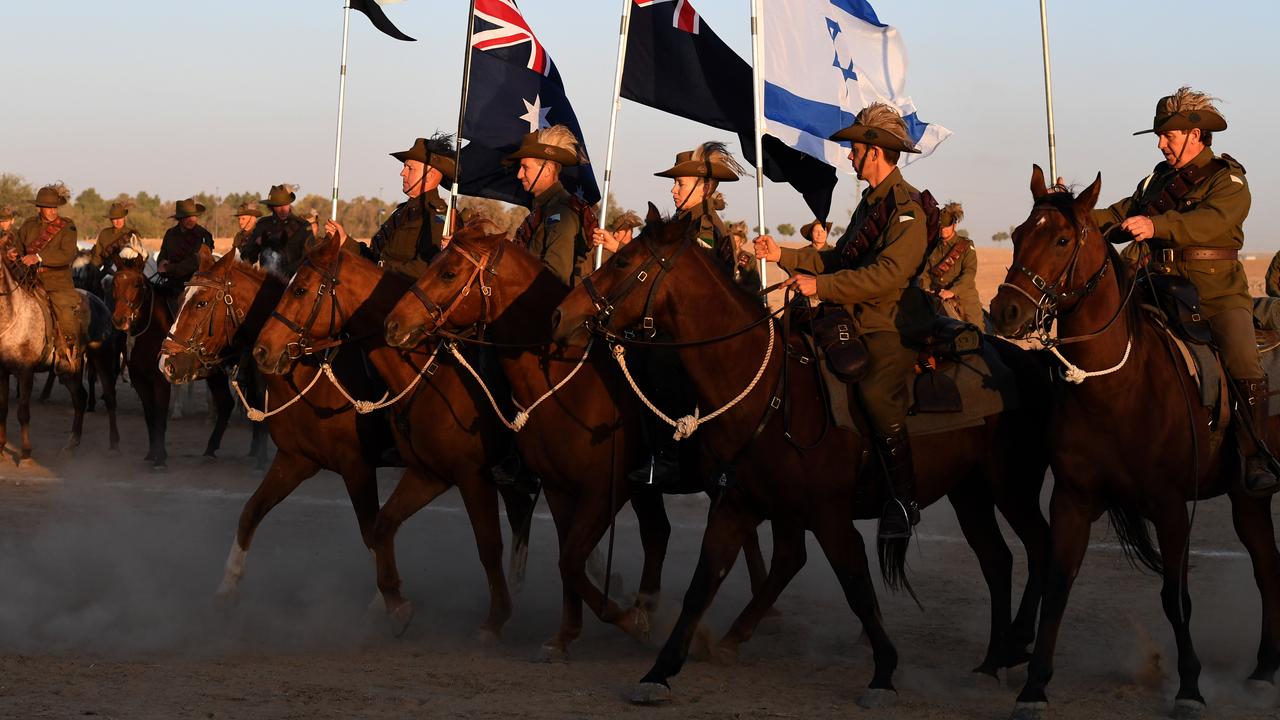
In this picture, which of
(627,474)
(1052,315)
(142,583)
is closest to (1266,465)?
(1052,315)

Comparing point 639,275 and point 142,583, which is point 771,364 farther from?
point 142,583

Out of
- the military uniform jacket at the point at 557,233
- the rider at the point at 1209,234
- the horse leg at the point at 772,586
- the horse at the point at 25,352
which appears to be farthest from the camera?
the horse at the point at 25,352

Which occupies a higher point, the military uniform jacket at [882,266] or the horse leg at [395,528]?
the military uniform jacket at [882,266]

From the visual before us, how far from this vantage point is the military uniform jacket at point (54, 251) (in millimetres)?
18047

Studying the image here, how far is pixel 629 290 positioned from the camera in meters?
Result: 7.48

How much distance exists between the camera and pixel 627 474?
28.2ft

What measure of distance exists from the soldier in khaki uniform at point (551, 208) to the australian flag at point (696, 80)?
329cm

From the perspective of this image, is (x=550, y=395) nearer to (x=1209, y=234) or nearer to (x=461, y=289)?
(x=461, y=289)

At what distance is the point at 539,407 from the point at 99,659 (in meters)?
2.89

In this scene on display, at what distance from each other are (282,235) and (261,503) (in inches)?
324

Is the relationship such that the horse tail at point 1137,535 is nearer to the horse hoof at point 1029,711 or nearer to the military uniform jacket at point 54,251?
the horse hoof at point 1029,711

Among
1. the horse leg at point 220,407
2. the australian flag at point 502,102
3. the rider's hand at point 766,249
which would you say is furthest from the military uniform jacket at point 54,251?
the rider's hand at point 766,249

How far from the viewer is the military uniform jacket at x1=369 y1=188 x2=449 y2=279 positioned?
11.3 metres

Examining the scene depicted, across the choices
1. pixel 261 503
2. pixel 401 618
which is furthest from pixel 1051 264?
pixel 261 503
